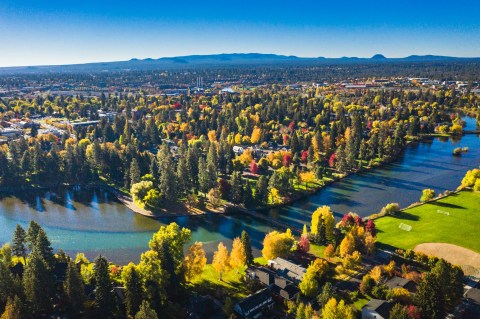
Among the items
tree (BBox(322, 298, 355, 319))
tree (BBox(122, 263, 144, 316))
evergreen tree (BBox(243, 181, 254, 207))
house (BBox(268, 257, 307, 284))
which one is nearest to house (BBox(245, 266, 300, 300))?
house (BBox(268, 257, 307, 284))

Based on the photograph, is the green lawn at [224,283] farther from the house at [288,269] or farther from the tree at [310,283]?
the tree at [310,283]

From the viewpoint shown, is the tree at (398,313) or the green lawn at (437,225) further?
the green lawn at (437,225)

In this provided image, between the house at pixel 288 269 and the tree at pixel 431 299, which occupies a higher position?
the tree at pixel 431 299

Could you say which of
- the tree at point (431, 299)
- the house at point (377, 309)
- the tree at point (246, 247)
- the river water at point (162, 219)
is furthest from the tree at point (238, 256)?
the tree at point (431, 299)

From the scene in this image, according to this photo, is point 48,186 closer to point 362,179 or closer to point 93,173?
point 93,173

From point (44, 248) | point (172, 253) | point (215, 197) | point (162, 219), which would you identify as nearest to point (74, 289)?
point (44, 248)

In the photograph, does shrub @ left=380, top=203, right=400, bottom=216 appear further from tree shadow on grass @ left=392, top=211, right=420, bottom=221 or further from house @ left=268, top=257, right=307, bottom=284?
house @ left=268, top=257, right=307, bottom=284
